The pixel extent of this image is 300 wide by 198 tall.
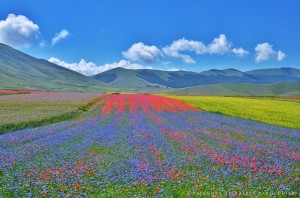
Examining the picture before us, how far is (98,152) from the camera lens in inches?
645

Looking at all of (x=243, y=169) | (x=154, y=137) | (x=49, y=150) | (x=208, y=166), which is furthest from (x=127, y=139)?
(x=243, y=169)

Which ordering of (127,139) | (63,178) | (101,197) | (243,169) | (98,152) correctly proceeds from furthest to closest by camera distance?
(127,139), (98,152), (243,169), (63,178), (101,197)

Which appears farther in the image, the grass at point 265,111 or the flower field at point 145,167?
the grass at point 265,111

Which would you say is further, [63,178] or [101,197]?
[63,178]

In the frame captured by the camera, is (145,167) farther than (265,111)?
No

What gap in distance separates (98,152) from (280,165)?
31.7ft

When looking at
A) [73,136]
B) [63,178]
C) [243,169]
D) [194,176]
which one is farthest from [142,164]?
[73,136]

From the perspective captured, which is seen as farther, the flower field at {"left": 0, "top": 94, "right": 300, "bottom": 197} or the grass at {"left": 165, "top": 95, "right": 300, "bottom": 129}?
the grass at {"left": 165, "top": 95, "right": 300, "bottom": 129}

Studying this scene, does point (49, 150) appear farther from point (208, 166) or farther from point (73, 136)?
point (208, 166)

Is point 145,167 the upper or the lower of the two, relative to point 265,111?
lower

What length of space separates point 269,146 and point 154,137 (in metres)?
7.92

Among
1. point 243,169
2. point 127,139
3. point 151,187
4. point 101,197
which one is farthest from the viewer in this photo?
point 127,139

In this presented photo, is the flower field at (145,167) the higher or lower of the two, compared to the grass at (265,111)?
lower

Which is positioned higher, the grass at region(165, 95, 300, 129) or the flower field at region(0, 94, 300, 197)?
the grass at region(165, 95, 300, 129)
